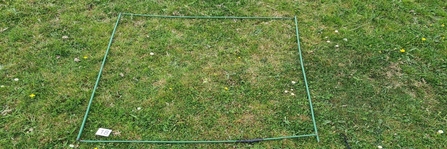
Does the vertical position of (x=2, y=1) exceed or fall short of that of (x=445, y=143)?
it exceeds it

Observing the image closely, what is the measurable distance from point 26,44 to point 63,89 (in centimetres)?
89

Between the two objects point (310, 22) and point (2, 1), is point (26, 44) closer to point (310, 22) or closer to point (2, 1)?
point (2, 1)

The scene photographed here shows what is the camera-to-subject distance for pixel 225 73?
363cm

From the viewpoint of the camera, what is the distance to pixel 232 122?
3.17 m

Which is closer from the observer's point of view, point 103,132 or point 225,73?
point 103,132

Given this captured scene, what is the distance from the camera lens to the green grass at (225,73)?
3096 millimetres

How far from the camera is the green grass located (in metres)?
3.10

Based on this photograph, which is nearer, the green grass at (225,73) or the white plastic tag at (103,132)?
the white plastic tag at (103,132)

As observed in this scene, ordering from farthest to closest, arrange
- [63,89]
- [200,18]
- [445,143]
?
[200,18] < [63,89] < [445,143]

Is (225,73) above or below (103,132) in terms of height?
above

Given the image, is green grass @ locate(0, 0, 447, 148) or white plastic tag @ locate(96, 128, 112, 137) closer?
white plastic tag @ locate(96, 128, 112, 137)

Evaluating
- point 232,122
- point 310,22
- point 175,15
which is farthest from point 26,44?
point 310,22

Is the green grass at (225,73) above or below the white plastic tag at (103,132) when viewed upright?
above

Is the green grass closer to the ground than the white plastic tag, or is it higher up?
higher up
